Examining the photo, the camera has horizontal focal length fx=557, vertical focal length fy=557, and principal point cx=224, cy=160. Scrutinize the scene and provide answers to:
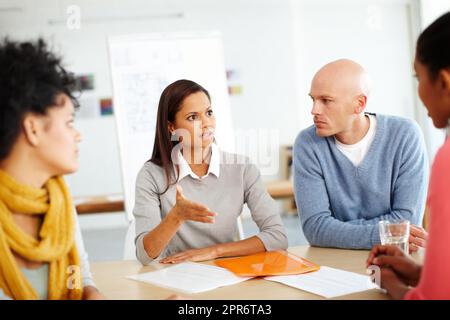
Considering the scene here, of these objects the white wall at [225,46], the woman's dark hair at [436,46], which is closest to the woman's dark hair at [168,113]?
the woman's dark hair at [436,46]

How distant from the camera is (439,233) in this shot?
3.05ft

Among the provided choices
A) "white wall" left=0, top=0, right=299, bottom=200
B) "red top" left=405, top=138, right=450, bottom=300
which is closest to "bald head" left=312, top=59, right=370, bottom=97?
"red top" left=405, top=138, right=450, bottom=300

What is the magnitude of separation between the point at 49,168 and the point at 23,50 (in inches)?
Result: 8.3

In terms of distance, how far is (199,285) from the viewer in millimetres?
1314

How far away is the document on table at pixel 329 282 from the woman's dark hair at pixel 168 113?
0.65 m

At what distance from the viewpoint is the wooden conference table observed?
1.24 metres

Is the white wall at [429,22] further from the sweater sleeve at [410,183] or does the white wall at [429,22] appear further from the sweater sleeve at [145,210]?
the sweater sleeve at [145,210]

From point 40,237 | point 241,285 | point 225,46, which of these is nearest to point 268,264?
point 241,285

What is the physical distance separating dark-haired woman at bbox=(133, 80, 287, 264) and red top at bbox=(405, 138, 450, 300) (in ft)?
2.66

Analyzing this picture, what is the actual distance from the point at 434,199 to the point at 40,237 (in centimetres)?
69

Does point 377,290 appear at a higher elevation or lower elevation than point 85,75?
lower

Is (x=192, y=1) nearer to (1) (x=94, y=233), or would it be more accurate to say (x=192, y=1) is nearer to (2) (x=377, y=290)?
(1) (x=94, y=233)

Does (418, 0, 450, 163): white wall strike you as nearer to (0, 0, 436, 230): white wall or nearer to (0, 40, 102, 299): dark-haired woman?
(0, 0, 436, 230): white wall
